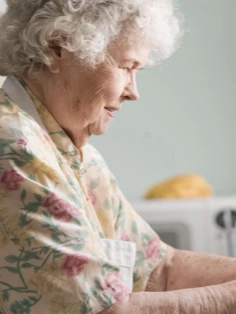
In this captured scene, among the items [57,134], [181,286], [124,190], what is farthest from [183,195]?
[57,134]

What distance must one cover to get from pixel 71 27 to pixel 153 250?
0.52 meters

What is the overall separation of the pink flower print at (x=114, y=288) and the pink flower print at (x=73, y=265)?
0.15ft

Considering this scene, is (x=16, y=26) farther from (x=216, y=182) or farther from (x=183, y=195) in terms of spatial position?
(x=216, y=182)

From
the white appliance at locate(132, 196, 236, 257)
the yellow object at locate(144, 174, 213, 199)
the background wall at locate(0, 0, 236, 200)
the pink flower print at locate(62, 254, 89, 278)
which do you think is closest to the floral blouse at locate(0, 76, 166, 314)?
the pink flower print at locate(62, 254, 89, 278)

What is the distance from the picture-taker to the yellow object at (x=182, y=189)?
262cm

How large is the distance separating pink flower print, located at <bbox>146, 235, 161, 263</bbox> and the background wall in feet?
5.42

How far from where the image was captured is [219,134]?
317 centimetres

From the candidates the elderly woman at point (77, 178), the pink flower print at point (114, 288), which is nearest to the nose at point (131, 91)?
the elderly woman at point (77, 178)

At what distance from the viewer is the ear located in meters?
1.25

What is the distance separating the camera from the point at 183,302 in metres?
1.08

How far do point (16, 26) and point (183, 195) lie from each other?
4.75ft

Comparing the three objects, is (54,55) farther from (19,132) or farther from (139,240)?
(139,240)

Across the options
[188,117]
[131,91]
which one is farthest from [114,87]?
[188,117]

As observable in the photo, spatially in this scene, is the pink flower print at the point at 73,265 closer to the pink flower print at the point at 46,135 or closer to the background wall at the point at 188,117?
the pink flower print at the point at 46,135
